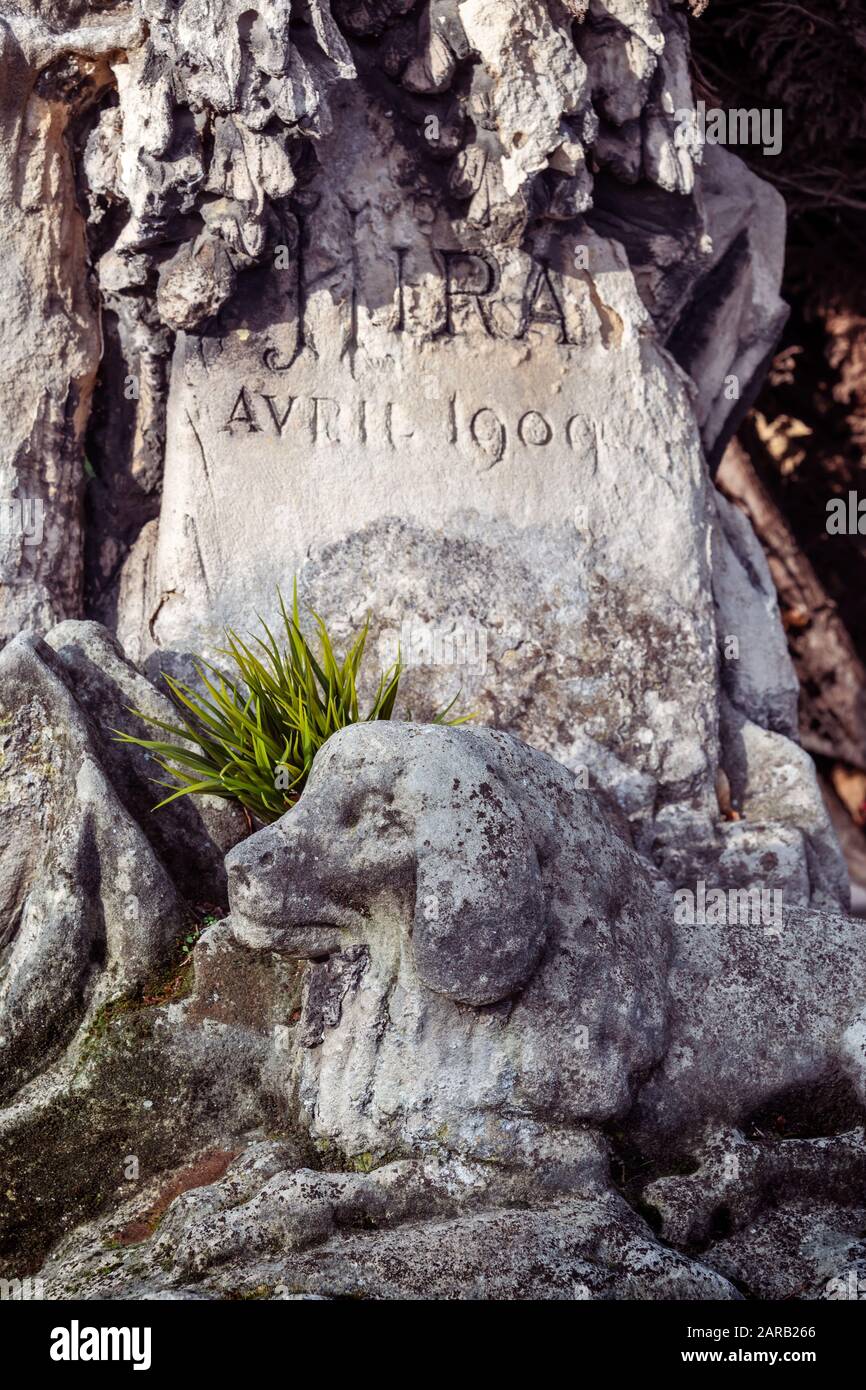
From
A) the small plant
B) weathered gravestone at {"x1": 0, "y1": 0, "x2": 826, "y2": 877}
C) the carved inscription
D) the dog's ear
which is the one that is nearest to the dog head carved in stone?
the dog's ear

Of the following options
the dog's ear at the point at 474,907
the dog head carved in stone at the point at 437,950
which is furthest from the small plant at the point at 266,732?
the dog's ear at the point at 474,907

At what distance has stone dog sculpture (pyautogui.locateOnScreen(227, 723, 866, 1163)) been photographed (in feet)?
12.0

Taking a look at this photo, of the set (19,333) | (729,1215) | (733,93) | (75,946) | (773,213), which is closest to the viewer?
(729,1215)

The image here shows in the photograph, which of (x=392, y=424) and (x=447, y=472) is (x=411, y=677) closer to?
(x=447, y=472)

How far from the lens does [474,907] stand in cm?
359

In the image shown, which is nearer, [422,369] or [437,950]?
[437,950]

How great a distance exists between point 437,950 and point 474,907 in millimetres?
141

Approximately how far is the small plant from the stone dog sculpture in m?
0.50

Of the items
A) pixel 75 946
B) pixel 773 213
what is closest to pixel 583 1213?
pixel 75 946

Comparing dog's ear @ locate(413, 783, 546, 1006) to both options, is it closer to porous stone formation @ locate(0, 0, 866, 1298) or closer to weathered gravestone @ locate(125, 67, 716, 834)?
porous stone formation @ locate(0, 0, 866, 1298)

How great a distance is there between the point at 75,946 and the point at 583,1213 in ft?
5.02

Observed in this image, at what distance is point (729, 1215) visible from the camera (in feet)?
12.3

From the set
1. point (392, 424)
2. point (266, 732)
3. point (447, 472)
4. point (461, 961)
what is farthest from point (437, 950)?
point (392, 424)
